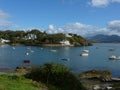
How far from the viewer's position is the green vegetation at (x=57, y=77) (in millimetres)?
21291

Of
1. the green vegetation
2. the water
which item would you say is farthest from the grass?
the water

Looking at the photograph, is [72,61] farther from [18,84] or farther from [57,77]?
Answer: [18,84]

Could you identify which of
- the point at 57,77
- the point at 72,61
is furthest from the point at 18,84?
the point at 72,61

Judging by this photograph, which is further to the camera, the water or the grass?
the water

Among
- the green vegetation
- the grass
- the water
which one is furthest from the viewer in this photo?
the water

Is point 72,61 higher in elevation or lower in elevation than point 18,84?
lower

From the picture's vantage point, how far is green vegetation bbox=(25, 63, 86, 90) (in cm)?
2129

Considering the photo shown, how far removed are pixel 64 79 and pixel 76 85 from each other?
1.04m

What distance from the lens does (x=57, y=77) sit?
72.0 ft

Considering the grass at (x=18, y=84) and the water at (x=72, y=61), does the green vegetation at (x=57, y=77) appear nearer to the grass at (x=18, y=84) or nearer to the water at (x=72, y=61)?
the grass at (x=18, y=84)

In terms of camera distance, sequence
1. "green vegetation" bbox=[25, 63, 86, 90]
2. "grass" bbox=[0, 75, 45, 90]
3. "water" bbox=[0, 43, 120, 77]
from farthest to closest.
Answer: "water" bbox=[0, 43, 120, 77] < "green vegetation" bbox=[25, 63, 86, 90] < "grass" bbox=[0, 75, 45, 90]

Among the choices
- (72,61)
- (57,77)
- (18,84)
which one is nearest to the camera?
(18,84)

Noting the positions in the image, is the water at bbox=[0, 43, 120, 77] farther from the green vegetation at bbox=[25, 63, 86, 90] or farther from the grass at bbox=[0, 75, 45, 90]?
the grass at bbox=[0, 75, 45, 90]

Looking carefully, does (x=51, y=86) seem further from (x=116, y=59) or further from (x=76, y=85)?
(x=116, y=59)
